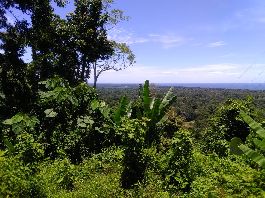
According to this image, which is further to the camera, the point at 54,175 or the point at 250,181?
the point at 54,175

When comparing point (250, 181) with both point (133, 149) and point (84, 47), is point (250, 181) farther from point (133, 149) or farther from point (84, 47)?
point (84, 47)

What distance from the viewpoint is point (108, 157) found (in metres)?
12.3

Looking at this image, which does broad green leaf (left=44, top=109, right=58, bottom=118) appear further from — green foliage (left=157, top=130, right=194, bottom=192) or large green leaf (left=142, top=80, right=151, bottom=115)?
green foliage (left=157, top=130, right=194, bottom=192)

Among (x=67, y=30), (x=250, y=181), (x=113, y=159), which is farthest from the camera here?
(x=67, y=30)

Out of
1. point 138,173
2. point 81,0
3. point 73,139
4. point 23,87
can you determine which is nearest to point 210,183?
point 138,173

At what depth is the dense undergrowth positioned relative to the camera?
7.75 metres

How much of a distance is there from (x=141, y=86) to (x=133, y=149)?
463cm

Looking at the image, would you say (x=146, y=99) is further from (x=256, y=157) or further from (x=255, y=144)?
(x=256, y=157)

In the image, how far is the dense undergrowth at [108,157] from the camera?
775cm

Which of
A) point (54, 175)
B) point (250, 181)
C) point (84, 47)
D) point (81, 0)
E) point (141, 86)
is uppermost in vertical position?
point (81, 0)

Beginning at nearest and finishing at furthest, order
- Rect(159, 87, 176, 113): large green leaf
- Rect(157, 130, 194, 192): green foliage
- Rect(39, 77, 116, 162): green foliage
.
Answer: Rect(157, 130, 194, 192): green foliage, Rect(159, 87, 176, 113): large green leaf, Rect(39, 77, 116, 162): green foliage

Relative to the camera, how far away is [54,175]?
10133 millimetres

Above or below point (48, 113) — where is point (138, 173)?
below

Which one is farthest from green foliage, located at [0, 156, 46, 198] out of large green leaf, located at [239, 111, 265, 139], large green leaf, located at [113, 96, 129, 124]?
large green leaf, located at [113, 96, 129, 124]
